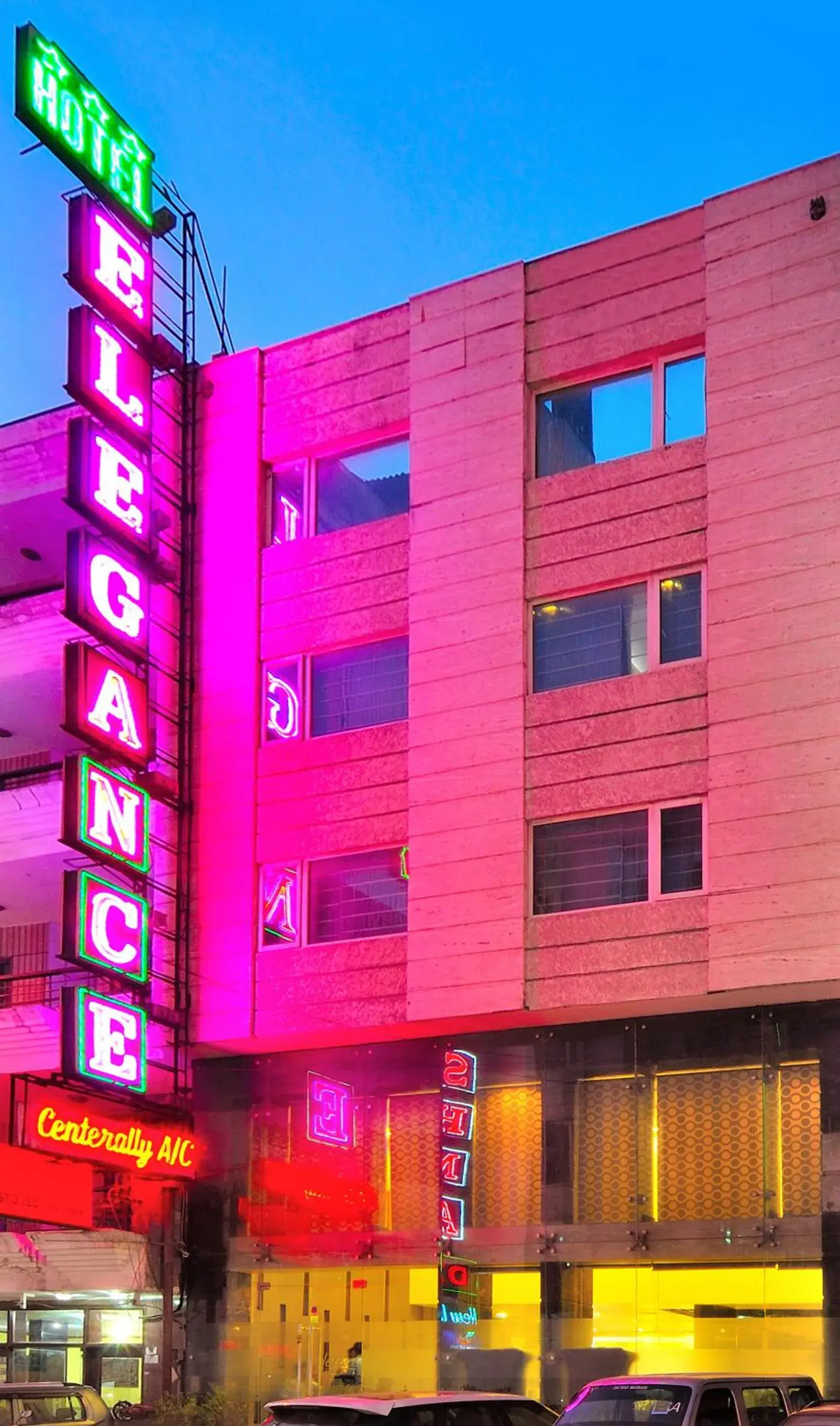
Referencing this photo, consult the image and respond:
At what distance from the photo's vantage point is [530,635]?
30.2 metres

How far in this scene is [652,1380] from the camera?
1859 centimetres

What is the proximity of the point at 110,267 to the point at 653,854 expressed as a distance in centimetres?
1455

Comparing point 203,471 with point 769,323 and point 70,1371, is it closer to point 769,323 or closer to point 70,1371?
point 769,323

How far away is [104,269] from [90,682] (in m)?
7.73

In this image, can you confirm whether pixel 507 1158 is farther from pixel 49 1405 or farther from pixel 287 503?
pixel 287 503

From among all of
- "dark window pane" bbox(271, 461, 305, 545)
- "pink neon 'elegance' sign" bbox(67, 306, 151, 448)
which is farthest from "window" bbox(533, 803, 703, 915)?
"pink neon 'elegance' sign" bbox(67, 306, 151, 448)

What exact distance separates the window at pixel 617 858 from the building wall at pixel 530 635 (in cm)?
27

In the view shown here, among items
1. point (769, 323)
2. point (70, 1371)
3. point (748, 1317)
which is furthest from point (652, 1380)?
point (70, 1371)

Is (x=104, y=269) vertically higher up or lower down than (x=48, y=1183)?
higher up

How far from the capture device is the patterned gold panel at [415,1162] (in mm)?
29500

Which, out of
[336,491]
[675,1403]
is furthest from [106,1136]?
[675,1403]

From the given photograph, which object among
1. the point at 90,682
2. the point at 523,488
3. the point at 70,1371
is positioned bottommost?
the point at 70,1371

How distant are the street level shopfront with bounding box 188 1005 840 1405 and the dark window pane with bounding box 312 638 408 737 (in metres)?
5.44

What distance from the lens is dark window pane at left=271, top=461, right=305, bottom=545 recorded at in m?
33.5
